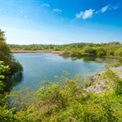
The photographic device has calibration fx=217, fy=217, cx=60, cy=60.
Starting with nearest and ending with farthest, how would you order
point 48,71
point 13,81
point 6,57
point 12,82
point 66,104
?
1. point 66,104
2. point 12,82
3. point 13,81
4. point 6,57
5. point 48,71

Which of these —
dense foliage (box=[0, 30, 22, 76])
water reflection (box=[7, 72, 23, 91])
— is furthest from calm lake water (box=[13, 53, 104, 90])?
dense foliage (box=[0, 30, 22, 76])

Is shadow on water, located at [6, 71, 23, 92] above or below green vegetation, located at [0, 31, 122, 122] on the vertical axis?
below

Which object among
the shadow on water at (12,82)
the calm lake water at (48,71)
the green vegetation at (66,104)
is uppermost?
the green vegetation at (66,104)

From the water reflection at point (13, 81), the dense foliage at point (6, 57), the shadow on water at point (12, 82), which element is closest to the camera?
the shadow on water at point (12, 82)

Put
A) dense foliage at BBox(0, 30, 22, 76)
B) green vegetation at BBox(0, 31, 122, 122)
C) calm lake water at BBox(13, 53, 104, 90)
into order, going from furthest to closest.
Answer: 1. dense foliage at BBox(0, 30, 22, 76)
2. calm lake water at BBox(13, 53, 104, 90)
3. green vegetation at BBox(0, 31, 122, 122)

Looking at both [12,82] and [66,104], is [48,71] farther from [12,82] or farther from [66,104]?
[66,104]

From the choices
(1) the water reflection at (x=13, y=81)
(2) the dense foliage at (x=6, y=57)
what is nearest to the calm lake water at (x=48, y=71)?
(1) the water reflection at (x=13, y=81)

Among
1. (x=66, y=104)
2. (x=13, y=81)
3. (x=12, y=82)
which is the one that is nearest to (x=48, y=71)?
(x=13, y=81)

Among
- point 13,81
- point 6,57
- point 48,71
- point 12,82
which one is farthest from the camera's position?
point 48,71

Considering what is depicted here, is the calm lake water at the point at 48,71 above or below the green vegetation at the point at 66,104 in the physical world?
below

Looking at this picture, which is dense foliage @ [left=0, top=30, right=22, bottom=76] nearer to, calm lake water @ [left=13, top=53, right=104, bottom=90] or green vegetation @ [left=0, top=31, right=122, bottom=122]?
calm lake water @ [left=13, top=53, right=104, bottom=90]

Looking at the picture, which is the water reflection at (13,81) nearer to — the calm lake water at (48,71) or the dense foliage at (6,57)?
the calm lake water at (48,71)

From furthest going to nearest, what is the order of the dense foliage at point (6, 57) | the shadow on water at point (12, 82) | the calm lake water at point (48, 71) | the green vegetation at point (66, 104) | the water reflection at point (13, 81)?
the dense foliage at point (6, 57) < the calm lake water at point (48, 71) < the water reflection at point (13, 81) < the shadow on water at point (12, 82) < the green vegetation at point (66, 104)

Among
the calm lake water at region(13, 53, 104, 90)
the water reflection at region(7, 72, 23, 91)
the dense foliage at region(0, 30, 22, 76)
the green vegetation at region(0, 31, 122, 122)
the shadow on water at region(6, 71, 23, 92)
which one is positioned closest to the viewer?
the green vegetation at region(0, 31, 122, 122)
